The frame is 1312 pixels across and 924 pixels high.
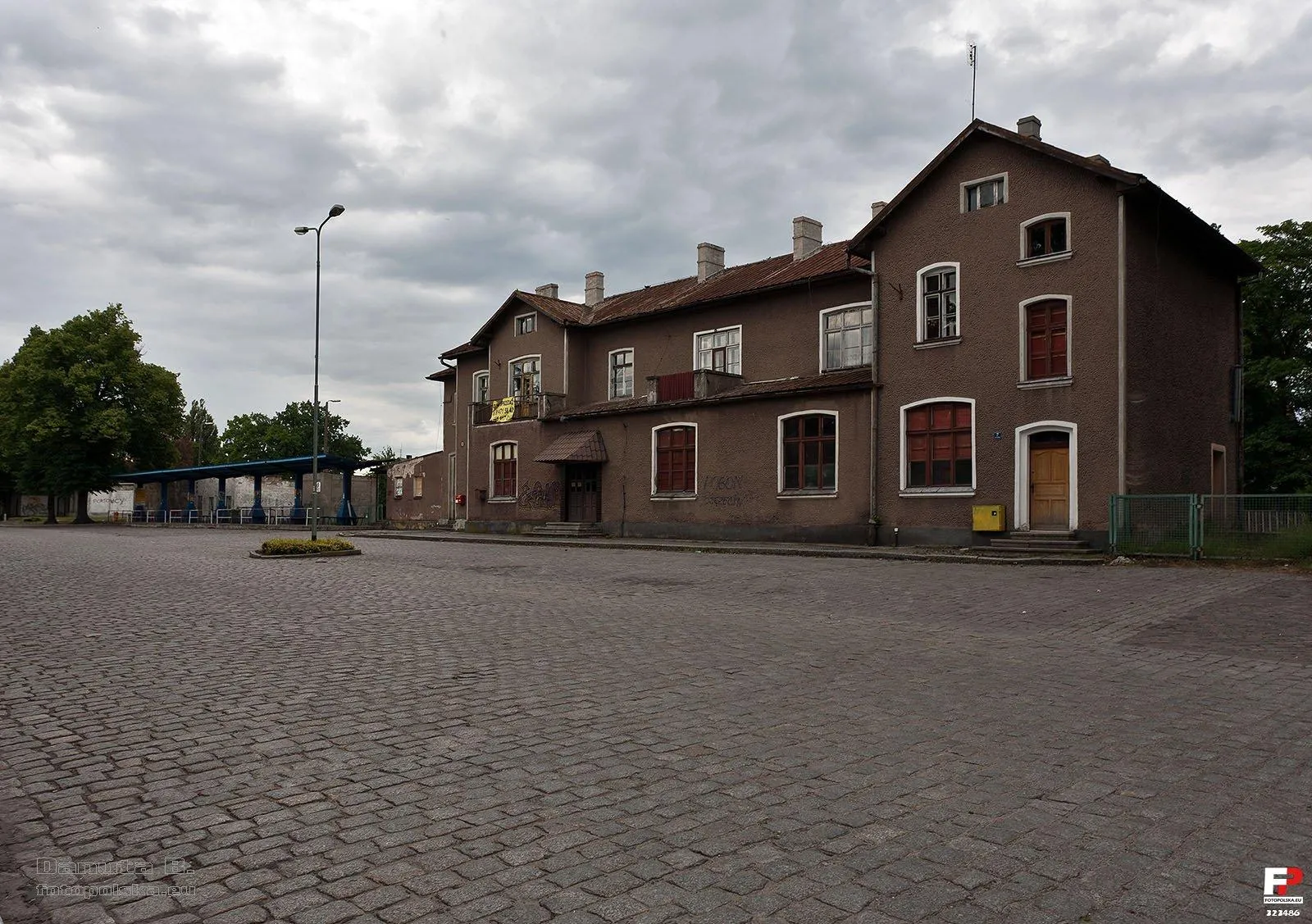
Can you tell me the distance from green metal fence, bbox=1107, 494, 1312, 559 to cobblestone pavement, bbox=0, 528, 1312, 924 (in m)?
7.75

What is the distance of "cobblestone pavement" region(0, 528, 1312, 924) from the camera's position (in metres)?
3.39

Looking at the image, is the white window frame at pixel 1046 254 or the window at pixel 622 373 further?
the window at pixel 622 373

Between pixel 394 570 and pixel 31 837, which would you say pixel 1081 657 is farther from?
pixel 394 570

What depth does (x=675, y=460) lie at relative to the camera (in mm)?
30844

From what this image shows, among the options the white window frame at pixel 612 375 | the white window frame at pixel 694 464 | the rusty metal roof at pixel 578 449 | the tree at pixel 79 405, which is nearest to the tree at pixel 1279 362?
the white window frame at pixel 694 464

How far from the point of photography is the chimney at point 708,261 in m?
34.8

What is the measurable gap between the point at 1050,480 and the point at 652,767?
63.0ft

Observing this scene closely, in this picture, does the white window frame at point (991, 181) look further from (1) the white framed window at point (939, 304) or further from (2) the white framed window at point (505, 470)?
(2) the white framed window at point (505, 470)

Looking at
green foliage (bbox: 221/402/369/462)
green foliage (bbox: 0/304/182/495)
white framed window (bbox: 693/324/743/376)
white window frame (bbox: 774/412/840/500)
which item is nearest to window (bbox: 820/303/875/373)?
white window frame (bbox: 774/412/840/500)

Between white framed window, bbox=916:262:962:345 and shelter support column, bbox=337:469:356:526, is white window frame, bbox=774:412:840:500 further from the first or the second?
shelter support column, bbox=337:469:356:526

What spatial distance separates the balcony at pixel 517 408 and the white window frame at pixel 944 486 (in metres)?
15.1

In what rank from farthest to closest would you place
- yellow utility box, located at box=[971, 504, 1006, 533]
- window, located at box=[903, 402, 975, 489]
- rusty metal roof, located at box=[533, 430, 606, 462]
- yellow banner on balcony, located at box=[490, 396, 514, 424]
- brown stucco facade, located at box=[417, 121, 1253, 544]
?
yellow banner on balcony, located at box=[490, 396, 514, 424] → rusty metal roof, located at box=[533, 430, 606, 462] → window, located at box=[903, 402, 975, 489] → yellow utility box, located at box=[971, 504, 1006, 533] → brown stucco facade, located at box=[417, 121, 1253, 544]

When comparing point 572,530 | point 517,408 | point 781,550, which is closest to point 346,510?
point 517,408

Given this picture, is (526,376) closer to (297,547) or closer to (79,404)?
(297,547)
